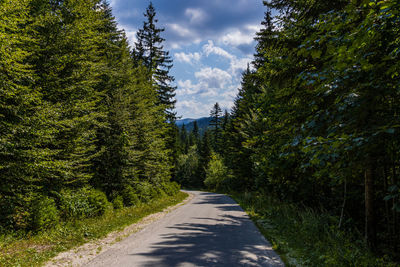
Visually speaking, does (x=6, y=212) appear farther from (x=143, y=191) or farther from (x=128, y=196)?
(x=143, y=191)

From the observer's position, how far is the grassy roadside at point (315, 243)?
17.2 ft

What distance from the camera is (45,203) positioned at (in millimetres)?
8945

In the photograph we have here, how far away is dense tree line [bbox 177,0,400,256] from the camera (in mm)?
3633

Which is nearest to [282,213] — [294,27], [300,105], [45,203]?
[300,105]

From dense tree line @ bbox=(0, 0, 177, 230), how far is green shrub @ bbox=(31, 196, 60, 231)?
0.03 metres

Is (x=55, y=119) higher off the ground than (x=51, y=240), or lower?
higher

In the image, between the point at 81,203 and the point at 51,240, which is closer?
the point at 51,240

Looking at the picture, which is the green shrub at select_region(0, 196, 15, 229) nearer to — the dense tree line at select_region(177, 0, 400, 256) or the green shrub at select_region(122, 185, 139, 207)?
the green shrub at select_region(122, 185, 139, 207)

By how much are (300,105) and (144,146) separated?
1426 cm

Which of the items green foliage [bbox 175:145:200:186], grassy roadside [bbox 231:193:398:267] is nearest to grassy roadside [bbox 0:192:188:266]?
grassy roadside [bbox 231:193:398:267]

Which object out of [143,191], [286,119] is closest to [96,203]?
[143,191]

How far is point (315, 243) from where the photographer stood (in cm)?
673

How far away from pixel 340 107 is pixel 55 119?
10224mm

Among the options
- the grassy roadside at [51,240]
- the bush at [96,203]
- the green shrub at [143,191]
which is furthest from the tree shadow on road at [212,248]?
the green shrub at [143,191]
